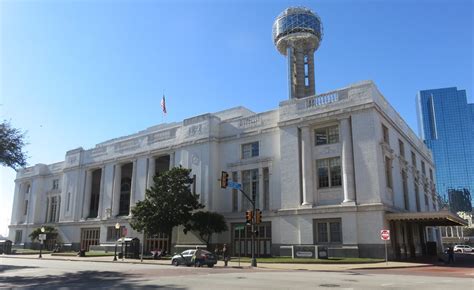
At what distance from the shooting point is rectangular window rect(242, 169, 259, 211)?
48.0m

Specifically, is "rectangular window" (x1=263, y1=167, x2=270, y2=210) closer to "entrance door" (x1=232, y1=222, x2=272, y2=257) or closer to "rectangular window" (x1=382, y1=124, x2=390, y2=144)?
"entrance door" (x1=232, y1=222, x2=272, y2=257)

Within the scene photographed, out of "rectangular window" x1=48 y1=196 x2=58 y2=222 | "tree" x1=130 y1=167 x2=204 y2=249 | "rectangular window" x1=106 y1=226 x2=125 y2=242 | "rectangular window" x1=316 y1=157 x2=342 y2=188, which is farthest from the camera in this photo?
"rectangular window" x1=48 y1=196 x2=58 y2=222

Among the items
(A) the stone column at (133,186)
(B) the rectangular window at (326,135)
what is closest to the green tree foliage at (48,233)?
(A) the stone column at (133,186)

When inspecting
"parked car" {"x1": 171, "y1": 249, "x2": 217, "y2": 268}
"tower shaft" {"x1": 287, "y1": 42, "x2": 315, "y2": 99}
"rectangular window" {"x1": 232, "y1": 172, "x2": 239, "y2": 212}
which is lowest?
"parked car" {"x1": 171, "y1": 249, "x2": 217, "y2": 268}

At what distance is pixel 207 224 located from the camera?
150ft

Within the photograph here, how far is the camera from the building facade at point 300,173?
39500mm

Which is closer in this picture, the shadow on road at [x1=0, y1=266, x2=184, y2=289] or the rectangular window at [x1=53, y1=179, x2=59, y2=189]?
the shadow on road at [x1=0, y1=266, x2=184, y2=289]

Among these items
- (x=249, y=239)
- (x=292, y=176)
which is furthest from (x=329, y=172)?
(x=249, y=239)

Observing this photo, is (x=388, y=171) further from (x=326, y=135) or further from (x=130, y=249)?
(x=130, y=249)

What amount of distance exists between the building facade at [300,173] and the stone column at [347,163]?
0.09m

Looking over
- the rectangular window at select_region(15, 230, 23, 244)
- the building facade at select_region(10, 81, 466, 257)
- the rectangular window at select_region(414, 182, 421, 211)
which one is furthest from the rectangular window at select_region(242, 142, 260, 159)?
the rectangular window at select_region(15, 230, 23, 244)

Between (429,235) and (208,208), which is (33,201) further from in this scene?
(429,235)

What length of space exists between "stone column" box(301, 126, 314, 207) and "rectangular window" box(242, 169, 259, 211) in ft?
22.6

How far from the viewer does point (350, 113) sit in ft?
136
